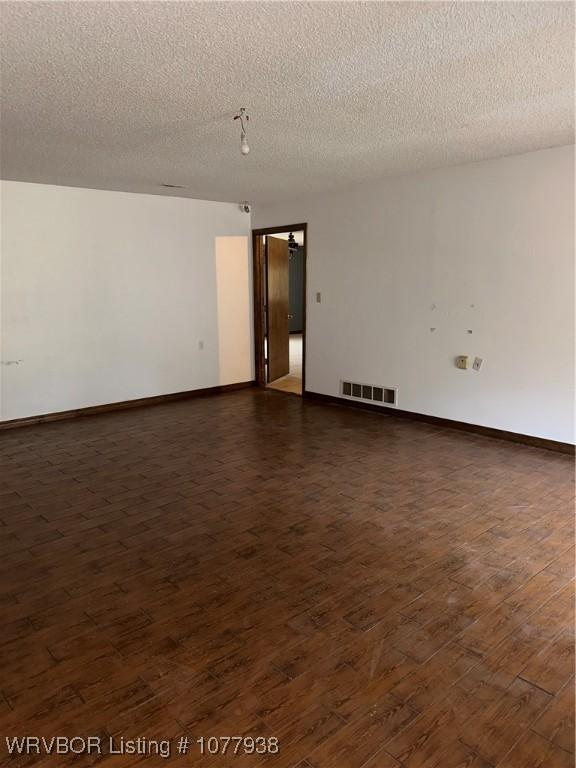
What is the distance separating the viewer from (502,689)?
180 cm

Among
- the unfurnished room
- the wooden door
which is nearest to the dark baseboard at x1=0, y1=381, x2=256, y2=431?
the unfurnished room

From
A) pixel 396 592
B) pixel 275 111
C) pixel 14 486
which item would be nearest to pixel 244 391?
pixel 14 486

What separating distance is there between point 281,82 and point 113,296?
144 inches

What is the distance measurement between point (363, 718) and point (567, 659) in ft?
2.77

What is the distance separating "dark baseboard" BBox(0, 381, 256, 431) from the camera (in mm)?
5220

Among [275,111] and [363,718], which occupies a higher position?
[275,111]

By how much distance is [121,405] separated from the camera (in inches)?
232

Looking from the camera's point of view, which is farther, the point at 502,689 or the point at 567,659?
the point at 567,659

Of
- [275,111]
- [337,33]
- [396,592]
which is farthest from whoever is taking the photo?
[275,111]

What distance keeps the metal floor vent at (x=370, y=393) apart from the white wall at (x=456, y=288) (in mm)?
85

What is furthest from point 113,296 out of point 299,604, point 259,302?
Result: point 299,604

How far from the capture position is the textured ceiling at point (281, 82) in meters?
2.00

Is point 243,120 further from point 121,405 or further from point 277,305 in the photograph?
point 277,305

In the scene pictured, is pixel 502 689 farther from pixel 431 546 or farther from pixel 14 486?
pixel 14 486
